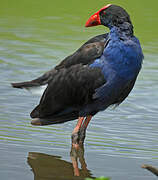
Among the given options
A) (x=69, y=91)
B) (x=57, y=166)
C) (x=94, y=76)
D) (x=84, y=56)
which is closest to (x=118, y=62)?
(x=94, y=76)

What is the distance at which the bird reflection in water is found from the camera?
16.6 ft

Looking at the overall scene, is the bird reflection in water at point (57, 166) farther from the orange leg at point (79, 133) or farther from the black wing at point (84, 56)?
the black wing at point (84, 56)

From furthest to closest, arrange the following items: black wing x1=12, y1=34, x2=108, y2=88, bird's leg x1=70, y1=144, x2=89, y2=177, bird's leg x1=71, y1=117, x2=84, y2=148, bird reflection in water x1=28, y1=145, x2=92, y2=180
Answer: bird's leg x1=71, y1=117, x2=84, y2=148, black wing x1=12, y1=34, x2=108, y2=88, bird's leg x1=70, y1=144, x2=89, y2=177, bird reflection in water x1=28, y1=145, x2=92, y2=180

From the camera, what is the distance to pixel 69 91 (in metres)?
5.79

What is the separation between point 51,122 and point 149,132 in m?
1.10

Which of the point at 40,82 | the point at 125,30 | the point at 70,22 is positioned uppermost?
the point at 125,30

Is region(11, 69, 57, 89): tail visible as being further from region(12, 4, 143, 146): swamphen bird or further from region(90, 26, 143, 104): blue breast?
region(90, 26, 143, 104): blue breast

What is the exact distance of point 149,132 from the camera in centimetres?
627

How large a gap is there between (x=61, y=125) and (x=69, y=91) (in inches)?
32.1

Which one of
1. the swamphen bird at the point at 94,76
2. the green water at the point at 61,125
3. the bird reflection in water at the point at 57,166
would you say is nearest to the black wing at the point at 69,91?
the swamphen bird at the point at 94,76

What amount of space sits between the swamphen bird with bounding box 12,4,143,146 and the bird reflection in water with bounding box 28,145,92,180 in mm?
295

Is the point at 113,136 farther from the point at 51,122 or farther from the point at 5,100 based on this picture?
the point at 5,100

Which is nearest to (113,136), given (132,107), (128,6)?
(132,107)

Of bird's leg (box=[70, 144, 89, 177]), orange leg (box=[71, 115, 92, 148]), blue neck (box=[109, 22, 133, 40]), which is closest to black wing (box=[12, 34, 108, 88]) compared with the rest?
blue neck (box=[109, 22, 133, 40])
